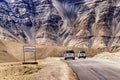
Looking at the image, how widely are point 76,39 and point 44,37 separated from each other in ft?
60.7

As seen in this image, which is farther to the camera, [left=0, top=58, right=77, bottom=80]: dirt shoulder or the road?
[left=0, top=58, right=77, bottom=80]: dirt shoulder

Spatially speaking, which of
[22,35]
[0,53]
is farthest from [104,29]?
[0,53]

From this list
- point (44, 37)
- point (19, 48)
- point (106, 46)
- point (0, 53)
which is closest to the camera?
point (0, 53)

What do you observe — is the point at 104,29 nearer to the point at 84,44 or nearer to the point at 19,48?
the point at 84,44

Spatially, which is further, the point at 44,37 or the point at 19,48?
the point at 44,37

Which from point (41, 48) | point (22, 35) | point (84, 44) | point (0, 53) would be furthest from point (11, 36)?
point (0, 53)

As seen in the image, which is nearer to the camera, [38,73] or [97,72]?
[97,72]

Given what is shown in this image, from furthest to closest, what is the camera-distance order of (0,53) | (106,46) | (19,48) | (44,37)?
(44,37)
(106,46)
(19,48)
(0,53)

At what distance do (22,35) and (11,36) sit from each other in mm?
9951

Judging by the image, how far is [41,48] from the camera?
416ft

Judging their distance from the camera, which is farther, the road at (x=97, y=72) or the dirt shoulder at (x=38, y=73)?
the dirt shoulder at (x=38, y=73)

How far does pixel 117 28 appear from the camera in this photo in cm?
19438

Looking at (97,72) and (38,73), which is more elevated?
(97,72)

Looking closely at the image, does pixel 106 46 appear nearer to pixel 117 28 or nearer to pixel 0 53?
pixel 117 28
